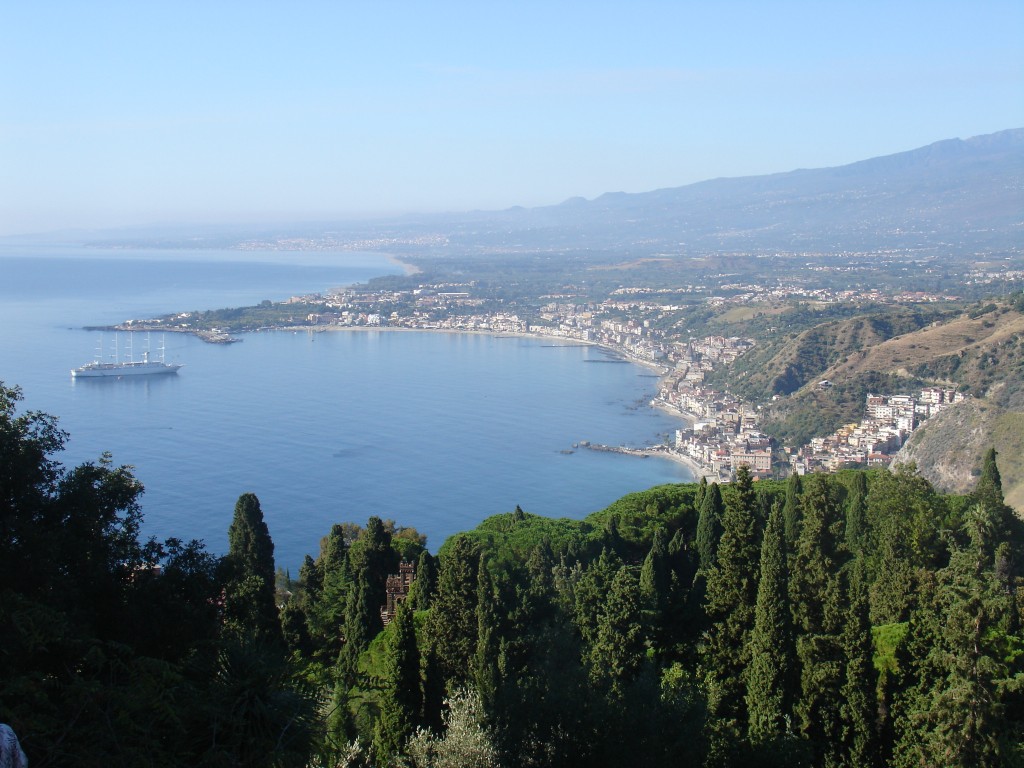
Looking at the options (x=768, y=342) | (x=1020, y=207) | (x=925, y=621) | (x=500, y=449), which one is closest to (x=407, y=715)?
(x=925, y=621)

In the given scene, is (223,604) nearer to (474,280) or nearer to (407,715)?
(407,715)

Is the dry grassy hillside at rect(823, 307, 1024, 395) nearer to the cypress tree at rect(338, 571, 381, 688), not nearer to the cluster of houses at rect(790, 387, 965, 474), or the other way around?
the cluster of houses at rect(790, 387, 965, 474)

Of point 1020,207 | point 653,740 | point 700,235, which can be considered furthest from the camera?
point 700,235

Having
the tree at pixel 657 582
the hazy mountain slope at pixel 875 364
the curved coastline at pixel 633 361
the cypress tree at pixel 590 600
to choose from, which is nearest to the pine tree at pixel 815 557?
the tree at pixel 657 582

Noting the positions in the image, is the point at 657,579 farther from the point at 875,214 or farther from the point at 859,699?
the point at 875,214

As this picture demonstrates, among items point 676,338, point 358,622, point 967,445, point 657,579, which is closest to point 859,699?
point 657,579

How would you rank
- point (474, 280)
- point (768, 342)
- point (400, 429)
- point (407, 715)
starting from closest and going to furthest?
point (407, 715)
point (400, 429)
point (768, 342)
point (474, 280)
